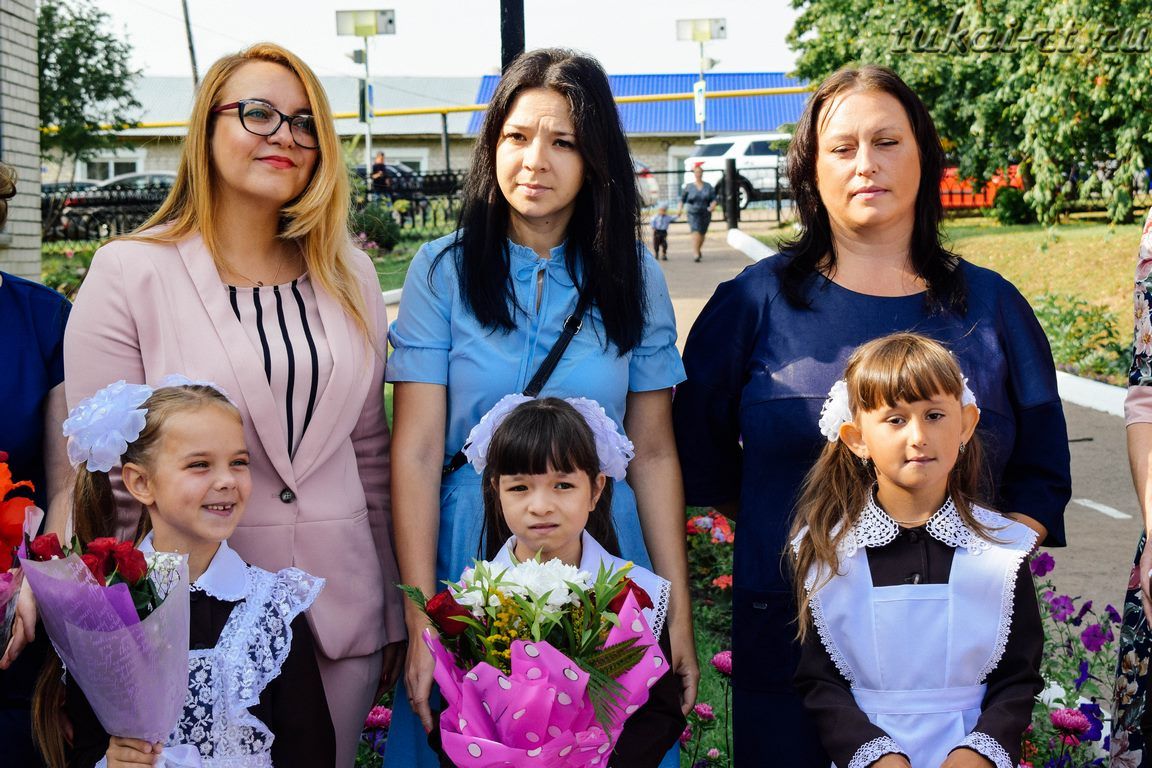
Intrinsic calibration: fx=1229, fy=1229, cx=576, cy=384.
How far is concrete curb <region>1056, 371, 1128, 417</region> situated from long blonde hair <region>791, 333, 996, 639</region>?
318 inches

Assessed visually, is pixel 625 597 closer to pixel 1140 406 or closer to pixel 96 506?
pixel 96 506

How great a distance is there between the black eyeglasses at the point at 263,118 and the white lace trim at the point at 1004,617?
1966 millimetres

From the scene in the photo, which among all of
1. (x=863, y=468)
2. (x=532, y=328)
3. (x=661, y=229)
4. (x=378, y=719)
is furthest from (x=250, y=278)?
(x=661, y=229)

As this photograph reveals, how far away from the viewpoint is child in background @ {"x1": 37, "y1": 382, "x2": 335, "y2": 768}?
2664mm

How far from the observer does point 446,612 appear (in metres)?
2.43

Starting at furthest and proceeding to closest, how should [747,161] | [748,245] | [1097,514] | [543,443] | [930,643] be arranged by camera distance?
[747,161], [748,245], [1097,514], [543,443], [930,643]

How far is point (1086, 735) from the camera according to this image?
358 cm

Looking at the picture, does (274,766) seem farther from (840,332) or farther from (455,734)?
(840,332)

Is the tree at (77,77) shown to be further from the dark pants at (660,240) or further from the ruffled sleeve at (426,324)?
the ruffled sleeve at (426,324)

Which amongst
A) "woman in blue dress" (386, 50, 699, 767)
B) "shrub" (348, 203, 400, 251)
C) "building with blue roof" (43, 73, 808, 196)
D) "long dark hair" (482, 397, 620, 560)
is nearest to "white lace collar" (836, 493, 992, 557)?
"woman in blue dress" (386, 50, 699, 767)

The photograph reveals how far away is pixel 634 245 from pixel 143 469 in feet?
4.42

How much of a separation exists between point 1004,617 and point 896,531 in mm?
293

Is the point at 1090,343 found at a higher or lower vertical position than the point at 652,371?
lower

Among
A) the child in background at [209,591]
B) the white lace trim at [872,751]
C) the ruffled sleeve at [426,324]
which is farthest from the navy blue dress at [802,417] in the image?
the child in background at [209,591]
